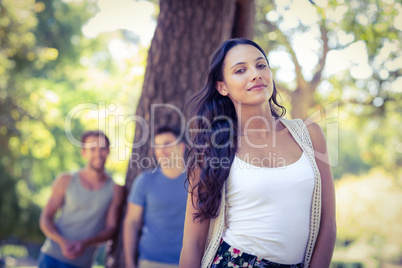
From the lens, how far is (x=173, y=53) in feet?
13.0

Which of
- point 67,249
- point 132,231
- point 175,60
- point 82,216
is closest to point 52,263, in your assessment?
point 67,249

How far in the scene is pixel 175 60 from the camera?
3959mm

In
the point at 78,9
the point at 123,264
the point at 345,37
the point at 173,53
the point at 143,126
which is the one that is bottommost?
the point at 123,264

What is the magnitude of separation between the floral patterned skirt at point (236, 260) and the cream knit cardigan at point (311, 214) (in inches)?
1.1

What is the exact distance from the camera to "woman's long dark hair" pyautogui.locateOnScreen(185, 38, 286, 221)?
190 cm

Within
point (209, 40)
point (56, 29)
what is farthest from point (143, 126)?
point (56, 29)

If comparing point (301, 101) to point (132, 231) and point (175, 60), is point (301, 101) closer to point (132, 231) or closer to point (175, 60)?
point (175, 60)

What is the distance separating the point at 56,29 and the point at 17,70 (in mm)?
3206

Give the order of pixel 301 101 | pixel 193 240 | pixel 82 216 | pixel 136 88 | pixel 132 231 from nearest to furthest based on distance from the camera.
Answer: pixel 193 240 → pixel 132 231 → pixel 82 216 → pixel 301 101 → pixel 136 88

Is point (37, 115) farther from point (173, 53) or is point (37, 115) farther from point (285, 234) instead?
point (285, 234)

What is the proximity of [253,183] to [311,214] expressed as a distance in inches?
12.9

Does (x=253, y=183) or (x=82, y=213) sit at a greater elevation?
(x=253, y=183)

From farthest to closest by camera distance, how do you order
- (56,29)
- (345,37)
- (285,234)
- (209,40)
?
(56,29), (345,37), (209,40), (285,234)

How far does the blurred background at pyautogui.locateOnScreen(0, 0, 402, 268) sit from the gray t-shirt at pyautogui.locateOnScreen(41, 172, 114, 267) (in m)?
0.43
